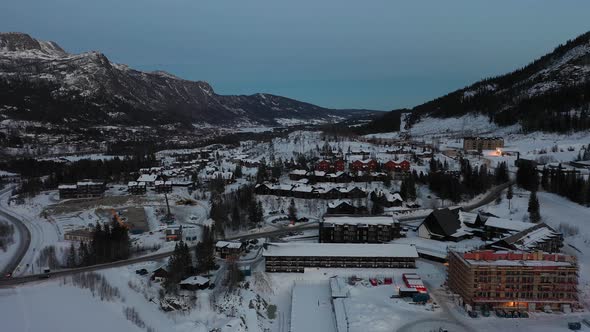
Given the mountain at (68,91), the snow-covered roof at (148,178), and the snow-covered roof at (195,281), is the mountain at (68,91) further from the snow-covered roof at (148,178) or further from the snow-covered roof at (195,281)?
the snow-covered roof at (195,281)

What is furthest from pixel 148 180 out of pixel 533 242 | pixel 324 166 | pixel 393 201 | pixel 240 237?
pixel 533 242

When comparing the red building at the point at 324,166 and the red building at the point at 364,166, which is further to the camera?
the red building at the point at 324,166

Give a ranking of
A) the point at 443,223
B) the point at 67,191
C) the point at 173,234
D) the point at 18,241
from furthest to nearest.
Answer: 1. the point at 67,191
2. the point at 18,241
3. the point at 173,234
4. the point at 443,223

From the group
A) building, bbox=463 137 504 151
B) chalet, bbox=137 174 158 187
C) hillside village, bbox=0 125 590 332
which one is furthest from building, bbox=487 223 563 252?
building, bbox=463 137 504 151

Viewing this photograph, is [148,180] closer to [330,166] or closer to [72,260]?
[330,166]

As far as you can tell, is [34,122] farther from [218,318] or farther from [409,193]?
[218,318]

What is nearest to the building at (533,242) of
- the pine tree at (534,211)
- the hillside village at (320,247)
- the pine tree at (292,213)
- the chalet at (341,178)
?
the hillside village at (320,247)
